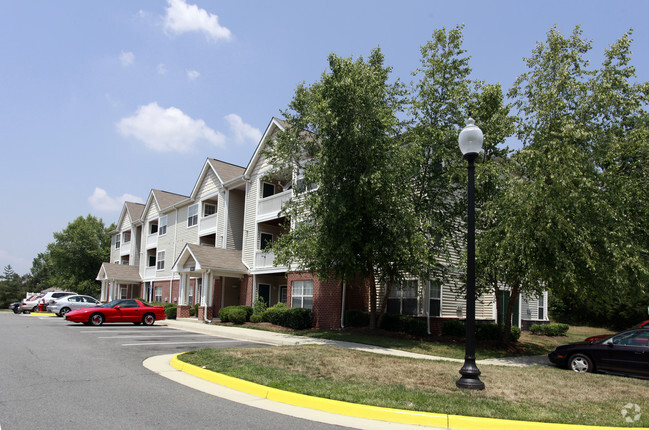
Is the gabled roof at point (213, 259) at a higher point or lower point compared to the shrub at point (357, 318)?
higher

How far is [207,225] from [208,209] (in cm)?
225

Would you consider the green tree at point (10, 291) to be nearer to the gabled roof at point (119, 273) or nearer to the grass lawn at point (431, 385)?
the gabled roof at point (119, 273)

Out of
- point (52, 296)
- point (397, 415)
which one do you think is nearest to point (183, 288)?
point (52, 296)

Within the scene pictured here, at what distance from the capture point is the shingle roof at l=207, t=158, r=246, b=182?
3356 centimetres

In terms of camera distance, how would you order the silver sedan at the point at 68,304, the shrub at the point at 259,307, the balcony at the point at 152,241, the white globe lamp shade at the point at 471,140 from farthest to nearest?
the balcony at the point at 152,241 < the silver sedan at the point at 68,304 < the shrub at the point at 259,307 < the white globe lamp shade at the point at 471,140

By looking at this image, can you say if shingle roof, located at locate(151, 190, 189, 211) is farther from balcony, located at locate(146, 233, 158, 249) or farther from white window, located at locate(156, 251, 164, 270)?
white window, located at locate(156, 251, 164, 270)

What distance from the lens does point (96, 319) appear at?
2289 cm

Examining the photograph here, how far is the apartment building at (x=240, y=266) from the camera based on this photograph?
23172 mm

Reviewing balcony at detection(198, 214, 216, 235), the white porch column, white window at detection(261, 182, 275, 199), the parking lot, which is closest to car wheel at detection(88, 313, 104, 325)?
the white porch column

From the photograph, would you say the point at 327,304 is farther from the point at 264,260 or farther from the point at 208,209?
the point at 208,209

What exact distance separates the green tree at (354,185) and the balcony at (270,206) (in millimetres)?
8532

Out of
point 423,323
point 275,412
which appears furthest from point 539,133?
point 275,412

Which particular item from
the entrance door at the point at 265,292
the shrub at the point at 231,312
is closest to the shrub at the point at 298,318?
the shrub at the point at 231,312

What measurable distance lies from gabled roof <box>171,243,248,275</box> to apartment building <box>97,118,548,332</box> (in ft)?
0.22
